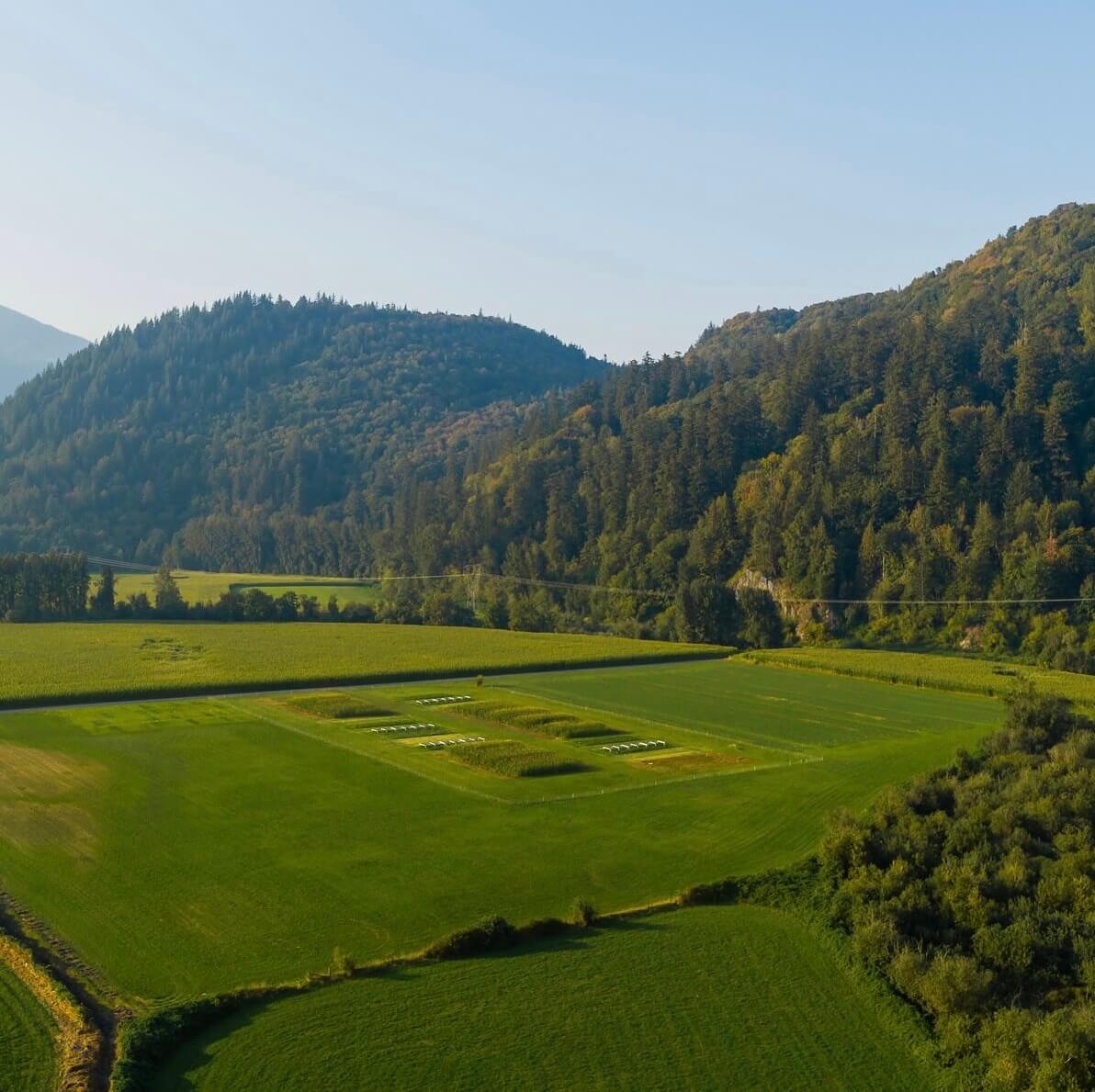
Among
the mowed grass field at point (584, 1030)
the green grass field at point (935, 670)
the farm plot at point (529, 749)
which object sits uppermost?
the green grass field at point (935, 670)

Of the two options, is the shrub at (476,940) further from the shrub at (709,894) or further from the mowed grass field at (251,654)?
the mowed grass field at (251,654)

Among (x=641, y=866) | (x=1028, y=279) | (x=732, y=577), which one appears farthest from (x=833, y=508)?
(x=641, y=866)

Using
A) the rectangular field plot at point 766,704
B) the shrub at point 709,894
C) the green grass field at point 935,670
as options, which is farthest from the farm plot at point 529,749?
the green grass field at point 935,670

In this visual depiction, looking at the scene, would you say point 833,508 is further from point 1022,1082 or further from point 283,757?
point 1022,1082

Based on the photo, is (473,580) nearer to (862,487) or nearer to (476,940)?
(862,487)

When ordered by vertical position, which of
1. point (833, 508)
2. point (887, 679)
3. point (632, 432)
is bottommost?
point (887, 679)

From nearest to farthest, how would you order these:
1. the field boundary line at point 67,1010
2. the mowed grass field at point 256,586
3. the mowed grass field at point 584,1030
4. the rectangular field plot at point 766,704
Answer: the field boundary line at point 67,1010 < the mowed grass field at point 584,1030 < the rectangular field plot at point 766,704 < the mowed grass field at point 256,586
